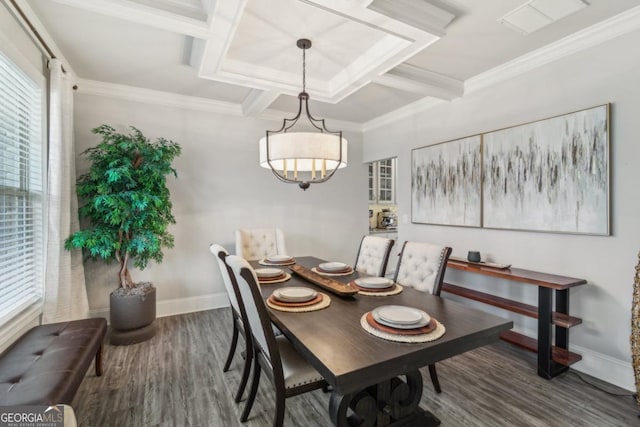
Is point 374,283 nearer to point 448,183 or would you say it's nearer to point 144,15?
point 448,183

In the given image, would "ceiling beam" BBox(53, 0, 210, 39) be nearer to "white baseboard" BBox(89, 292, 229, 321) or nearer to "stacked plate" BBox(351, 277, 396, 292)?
"stacked plate" BBox(351, 277, 396, 292)

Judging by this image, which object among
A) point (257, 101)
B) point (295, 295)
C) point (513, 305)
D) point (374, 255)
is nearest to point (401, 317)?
point (295, 295)

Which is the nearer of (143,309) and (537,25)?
(537,25)

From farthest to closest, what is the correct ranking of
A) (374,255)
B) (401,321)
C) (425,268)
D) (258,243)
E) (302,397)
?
(258,243) → (374,255) → (425,268) → (302,397) → (401,321)

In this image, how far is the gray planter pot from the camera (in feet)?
9.28

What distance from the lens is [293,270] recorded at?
8.34 feet

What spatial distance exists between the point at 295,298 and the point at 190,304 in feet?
8.48

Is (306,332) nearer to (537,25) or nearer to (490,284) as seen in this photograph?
(490,284)

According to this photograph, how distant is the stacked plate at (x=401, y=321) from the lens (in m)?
1.34

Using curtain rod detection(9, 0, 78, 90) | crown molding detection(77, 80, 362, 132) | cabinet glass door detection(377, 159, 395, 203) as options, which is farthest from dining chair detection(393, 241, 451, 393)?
cabinet glass door detection(377, 159, 395, 203)

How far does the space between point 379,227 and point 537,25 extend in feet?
14.0

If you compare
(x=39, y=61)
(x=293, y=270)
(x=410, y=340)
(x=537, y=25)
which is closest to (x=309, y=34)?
(x=537, y=25)

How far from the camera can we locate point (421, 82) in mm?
2971

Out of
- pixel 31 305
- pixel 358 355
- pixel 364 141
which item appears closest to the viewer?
pixel 358 355
